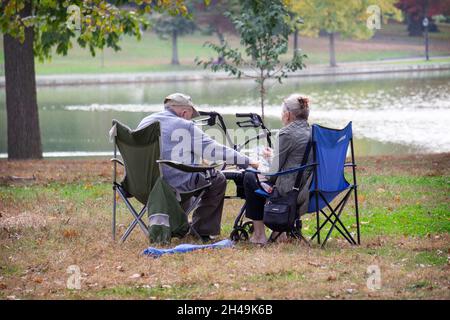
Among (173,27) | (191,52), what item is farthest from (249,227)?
(191,52)

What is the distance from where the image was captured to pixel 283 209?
7.43 m

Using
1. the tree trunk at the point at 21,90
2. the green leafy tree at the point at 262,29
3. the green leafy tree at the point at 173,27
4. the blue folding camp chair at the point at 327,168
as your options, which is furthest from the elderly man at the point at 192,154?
the green leafy tree at the point at 173,27

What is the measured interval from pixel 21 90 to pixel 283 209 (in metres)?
10.2

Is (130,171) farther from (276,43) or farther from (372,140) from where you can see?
(372,140)

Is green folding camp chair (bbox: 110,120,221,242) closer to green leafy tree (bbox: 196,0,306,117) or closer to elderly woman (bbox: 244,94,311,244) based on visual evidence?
elderly woman (bbox: 244,94,311,244)

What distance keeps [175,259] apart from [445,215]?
3.27 metres

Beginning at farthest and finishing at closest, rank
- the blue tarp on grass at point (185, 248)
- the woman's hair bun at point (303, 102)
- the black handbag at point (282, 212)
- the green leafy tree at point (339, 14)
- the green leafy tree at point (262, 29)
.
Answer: the green leafy tree at point (339, 14), the green leafy tree at point (262, 29), the woman's hair bun at point (303, 102), the black handbag at point (282, 212), the blue tarp on grass at point (185, 248)

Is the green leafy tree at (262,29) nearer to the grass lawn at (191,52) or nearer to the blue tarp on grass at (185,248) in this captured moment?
the blue tarp on grass at (185,248)

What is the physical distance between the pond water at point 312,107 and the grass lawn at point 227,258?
10144 mm

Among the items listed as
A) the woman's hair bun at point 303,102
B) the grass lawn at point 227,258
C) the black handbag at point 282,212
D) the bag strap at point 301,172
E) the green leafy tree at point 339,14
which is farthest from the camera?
the green leafy tree at point 339,14

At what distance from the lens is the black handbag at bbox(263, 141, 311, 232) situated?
7.41 meters

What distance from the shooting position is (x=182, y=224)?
307 inches

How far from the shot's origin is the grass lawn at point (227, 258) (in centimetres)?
611
